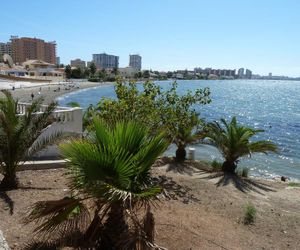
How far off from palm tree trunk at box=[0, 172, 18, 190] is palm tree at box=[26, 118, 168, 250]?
2.75 meters

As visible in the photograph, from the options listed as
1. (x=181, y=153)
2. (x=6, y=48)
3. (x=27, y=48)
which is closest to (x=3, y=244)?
(x=181, y=153)

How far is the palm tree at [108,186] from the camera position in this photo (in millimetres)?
3746

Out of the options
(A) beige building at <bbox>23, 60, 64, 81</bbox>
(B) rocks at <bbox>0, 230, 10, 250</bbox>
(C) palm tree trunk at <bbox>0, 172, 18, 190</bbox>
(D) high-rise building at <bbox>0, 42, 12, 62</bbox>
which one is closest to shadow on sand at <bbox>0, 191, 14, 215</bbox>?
(C) palm tree trunk at <bbox>0, 172, 18, 190</bbox>

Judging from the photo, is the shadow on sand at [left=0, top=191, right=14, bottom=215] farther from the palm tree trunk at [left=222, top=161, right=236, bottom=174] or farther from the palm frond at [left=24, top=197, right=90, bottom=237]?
the palm tree trunk at [left=222, top=161, right=236, bottom=174]

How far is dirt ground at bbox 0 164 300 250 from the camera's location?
5.21 m

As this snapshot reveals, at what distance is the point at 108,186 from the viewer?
3.59 metres

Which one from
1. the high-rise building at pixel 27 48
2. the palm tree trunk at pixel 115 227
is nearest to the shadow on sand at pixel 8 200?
the palm tree trunk at pixel 115 227

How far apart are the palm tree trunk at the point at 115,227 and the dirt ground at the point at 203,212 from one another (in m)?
0.59

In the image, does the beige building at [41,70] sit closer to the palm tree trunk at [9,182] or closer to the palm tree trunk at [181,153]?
the palm tree trunk at [181,153]

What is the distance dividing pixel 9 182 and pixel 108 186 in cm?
386

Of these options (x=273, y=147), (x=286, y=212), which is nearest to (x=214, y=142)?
(x=273, y=147)

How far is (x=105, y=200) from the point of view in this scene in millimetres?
3711

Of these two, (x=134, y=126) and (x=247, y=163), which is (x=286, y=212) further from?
(x=247, y=163)

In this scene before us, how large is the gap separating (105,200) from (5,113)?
155 inches
